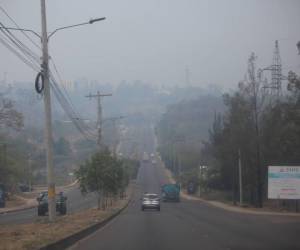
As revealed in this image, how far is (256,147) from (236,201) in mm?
15590

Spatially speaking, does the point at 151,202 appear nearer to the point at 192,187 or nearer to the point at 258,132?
the point at 258,132

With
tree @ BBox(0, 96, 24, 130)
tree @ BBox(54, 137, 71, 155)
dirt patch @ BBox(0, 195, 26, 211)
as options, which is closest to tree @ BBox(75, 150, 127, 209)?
tree @ BBox(0, 96, 24, 130)

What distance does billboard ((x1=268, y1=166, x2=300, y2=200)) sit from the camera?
5603 cm

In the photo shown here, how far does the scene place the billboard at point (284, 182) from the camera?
184 feet

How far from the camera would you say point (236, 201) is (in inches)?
3091

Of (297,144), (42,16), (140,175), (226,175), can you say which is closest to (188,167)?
(140,175)

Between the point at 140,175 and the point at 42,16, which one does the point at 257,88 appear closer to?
the point at 42,16

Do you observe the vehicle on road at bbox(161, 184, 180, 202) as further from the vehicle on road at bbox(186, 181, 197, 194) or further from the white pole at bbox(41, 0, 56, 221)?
the white pole at bbox(41, 0, 56, 221)

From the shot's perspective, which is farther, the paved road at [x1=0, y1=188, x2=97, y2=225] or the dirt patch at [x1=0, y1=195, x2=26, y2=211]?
the dirt patch at [x1=0, y1=195, x2=26, y2=211]

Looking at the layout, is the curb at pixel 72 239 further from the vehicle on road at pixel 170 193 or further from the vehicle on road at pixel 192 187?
the vehicle on road at pixel 192 187

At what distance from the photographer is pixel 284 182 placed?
56531 mm

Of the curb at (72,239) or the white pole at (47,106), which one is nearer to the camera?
the curb at (72,239)

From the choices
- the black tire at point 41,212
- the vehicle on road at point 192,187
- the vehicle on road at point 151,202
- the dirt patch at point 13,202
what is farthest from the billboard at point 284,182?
the vehicle on road at point 192,187

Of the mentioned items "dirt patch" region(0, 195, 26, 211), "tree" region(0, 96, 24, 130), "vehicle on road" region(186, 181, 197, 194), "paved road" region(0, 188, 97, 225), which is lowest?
"vehicle on road" region(186, 181, 197, 194)
